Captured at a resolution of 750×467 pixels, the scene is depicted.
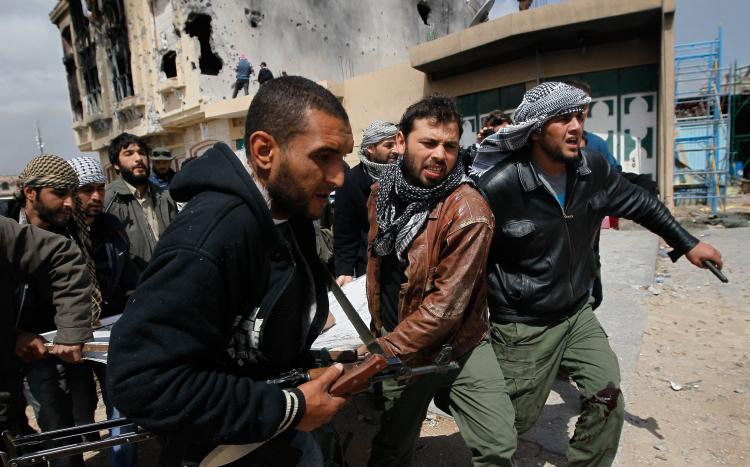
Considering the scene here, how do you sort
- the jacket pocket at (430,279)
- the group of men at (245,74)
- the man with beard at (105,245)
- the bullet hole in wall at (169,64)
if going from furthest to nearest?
the bullet hole in wall at (169,64) < the group of men at (245,74) < the man with beard at (105,245) < the jacket pocket at (430,279)

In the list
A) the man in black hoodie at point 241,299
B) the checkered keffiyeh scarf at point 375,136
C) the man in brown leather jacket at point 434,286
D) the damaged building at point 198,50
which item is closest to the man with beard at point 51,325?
the man in black hoodie at point 241,299

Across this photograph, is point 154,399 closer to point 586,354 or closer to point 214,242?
point 214,242

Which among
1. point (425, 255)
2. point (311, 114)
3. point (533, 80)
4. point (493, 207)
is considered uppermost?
point (533, 80)

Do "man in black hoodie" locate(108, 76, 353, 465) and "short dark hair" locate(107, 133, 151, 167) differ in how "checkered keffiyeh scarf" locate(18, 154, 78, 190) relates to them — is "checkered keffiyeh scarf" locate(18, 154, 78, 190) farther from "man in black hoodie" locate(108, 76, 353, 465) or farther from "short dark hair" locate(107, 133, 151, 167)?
"man in black hoodie" locate(108, 76, 353, 465)

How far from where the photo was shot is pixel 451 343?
212 cm

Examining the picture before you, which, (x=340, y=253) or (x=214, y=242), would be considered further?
(x=340, y=253)

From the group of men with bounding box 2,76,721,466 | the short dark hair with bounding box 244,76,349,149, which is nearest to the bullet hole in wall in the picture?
the group of men with bounding box 2,76,721,466

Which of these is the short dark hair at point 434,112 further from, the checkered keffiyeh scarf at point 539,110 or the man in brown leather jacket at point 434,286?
the checkered keffiyeh scarf at point 539,110

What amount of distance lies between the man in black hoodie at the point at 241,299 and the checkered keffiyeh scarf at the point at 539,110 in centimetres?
124

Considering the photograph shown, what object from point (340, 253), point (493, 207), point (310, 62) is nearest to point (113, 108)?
point (310, 62)

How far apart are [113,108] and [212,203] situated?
21883 millimetres

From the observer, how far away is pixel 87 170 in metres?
3.00

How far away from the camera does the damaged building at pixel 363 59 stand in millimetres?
9508

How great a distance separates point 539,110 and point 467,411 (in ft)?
4.72
